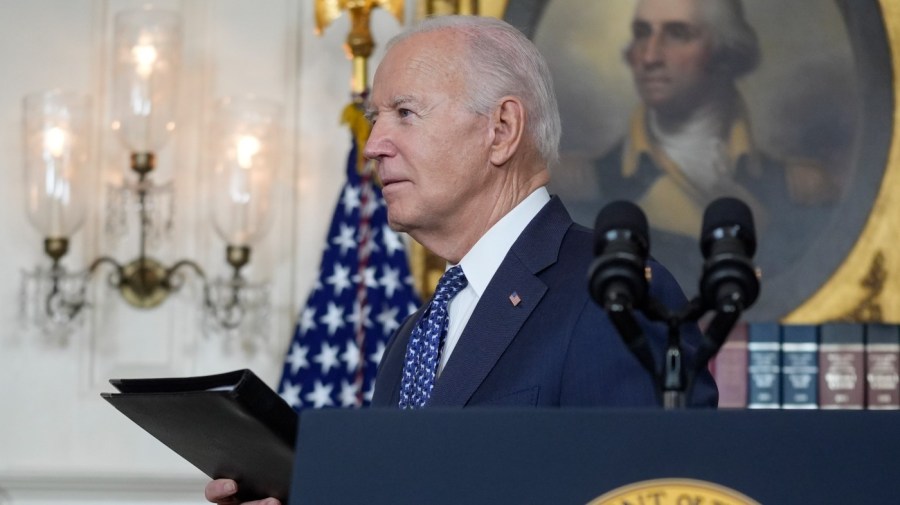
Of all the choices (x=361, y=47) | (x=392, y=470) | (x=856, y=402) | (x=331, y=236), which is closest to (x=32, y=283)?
(x=331, y=236)

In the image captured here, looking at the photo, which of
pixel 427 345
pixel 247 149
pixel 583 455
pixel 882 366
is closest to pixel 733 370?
pixel 882 366

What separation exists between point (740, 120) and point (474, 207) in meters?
3.34

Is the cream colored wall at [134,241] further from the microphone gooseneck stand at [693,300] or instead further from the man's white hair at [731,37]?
the microphone gooseneck stand at [693,300]

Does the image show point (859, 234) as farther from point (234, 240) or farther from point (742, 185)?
point (234, 240)

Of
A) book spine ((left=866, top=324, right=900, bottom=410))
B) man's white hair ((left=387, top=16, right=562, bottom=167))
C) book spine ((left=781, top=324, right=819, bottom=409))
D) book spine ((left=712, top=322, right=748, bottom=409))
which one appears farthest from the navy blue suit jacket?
book spine ((left=866, top=324, right=900, bottom=410))

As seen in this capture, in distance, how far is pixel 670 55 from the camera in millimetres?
5805

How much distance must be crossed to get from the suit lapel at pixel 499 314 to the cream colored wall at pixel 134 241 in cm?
339

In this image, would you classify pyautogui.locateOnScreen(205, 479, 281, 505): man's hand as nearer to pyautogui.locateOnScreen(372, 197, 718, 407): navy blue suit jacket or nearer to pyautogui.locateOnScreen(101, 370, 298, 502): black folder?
pyautogui.locateOnScreen(101, 370, 298, 502): black folder

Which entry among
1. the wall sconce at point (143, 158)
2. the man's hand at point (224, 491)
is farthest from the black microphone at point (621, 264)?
the wall sconce at point (143, 158)

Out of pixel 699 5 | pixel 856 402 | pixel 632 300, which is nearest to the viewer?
pixel 632 300

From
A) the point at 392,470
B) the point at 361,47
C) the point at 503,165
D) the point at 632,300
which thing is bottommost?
the point at 392,470

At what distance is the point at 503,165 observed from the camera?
2711 millimetres

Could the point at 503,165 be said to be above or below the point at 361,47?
below

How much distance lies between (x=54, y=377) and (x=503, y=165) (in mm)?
3628
